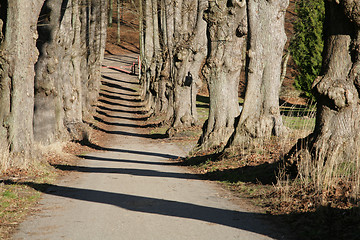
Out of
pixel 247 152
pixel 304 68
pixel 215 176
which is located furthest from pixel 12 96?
pixel 304 68

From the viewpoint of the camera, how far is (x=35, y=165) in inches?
427

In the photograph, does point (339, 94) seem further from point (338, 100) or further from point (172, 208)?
point (172, 208)

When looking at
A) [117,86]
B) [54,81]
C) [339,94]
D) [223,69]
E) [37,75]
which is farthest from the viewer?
[117,86]

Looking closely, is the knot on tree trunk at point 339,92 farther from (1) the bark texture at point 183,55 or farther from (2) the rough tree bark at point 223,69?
(1) the bark texture at point 183,55

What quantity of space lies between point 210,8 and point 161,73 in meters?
12.6

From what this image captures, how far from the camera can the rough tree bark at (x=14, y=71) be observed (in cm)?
1103

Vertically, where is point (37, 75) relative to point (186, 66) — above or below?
below

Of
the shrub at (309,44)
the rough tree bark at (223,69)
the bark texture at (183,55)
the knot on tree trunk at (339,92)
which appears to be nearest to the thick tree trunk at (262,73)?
the rough tree bark at (223,69)

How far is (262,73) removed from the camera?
12.7 metres

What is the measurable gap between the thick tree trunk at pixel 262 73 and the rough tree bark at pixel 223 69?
5.54 feet

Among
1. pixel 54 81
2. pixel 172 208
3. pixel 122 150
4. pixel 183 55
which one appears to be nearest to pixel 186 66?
pixel 183 55

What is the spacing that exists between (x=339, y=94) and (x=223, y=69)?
7.23 metres

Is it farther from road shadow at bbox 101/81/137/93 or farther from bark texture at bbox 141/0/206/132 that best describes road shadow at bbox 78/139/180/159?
road shadow at bbox 101/81/137/93

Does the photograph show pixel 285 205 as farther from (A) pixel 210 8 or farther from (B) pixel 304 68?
(B) pixel 304 68
